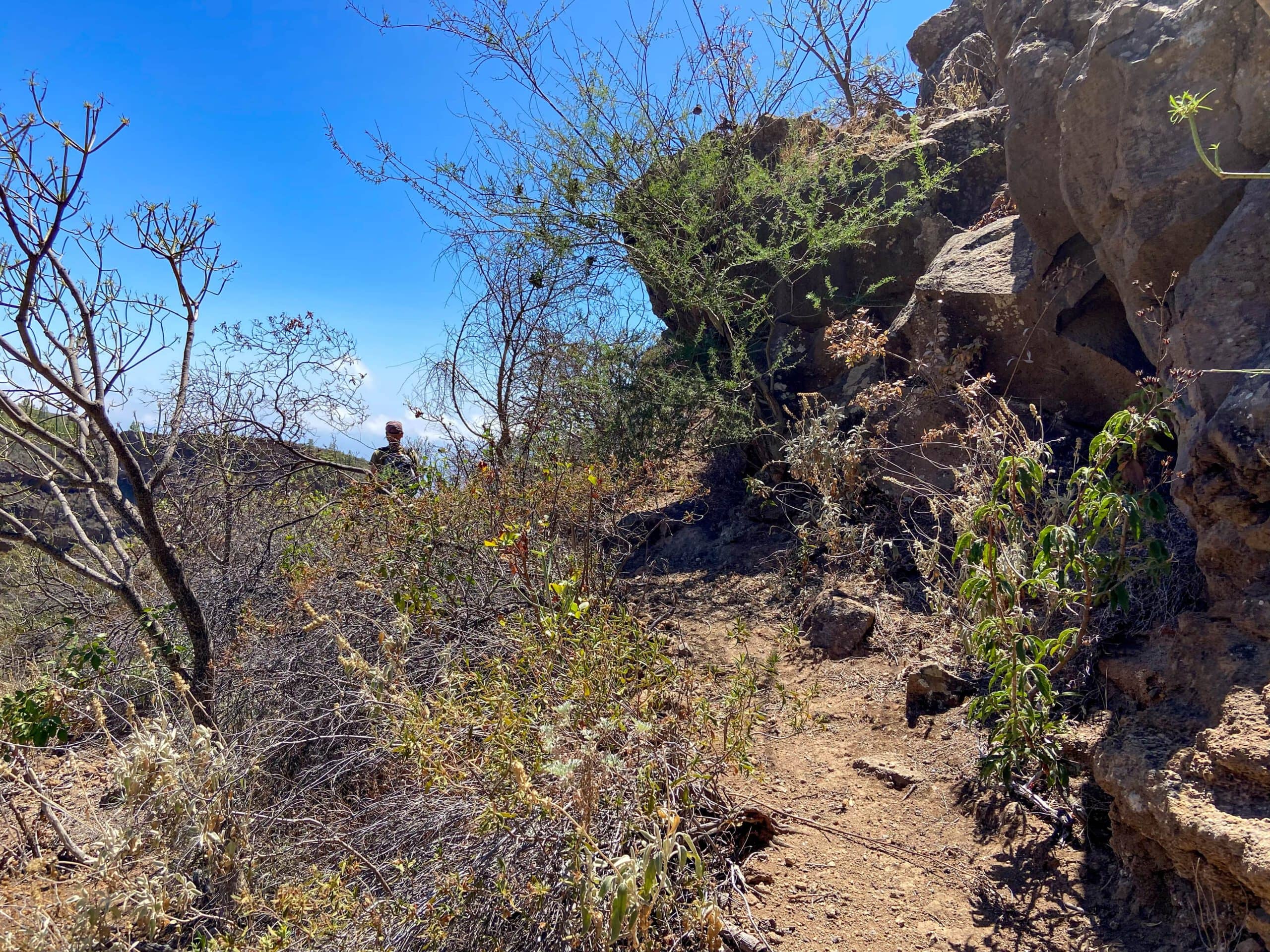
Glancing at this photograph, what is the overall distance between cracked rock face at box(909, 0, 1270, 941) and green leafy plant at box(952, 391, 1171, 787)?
6.8 inches

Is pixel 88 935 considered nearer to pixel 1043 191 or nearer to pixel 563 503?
pixel 563 503

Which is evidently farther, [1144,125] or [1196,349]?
[1144,125]

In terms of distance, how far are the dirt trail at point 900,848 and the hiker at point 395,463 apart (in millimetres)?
2565

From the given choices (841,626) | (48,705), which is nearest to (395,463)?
(48,705)

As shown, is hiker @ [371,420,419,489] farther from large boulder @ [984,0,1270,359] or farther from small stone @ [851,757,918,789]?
large boulder @ [984,0,1270,359]

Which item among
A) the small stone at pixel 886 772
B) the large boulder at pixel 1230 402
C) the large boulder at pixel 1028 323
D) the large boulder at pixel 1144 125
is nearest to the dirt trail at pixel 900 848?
the small stone at pixel 886 772

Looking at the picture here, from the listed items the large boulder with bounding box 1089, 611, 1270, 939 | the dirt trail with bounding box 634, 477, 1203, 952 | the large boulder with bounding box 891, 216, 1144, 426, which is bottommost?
the dirt trail with bounding box 634, 477, 1203, 952

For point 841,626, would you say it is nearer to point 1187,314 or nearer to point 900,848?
point 900,848

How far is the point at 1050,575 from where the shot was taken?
2.65 metres

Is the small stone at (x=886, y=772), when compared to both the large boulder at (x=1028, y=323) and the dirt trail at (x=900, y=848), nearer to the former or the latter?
the dirt trail at (x=900, y=848)

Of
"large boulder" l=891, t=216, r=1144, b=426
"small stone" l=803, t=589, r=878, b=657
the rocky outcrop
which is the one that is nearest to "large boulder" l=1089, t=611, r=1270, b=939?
"small stone" l=803, t=589, r=878, b=657

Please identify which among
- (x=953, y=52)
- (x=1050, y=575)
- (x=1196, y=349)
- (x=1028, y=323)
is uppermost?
(x=953, y=52)

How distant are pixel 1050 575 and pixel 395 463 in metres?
5.11

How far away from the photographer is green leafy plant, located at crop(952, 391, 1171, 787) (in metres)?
2.54
